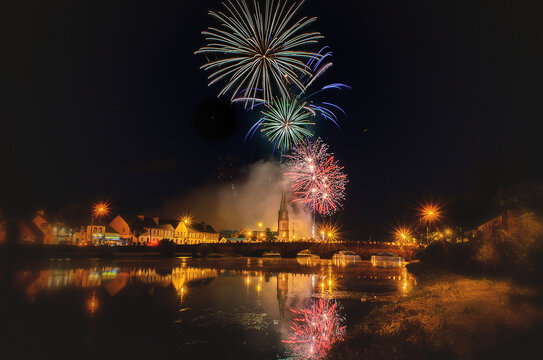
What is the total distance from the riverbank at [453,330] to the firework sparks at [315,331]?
25.7 inches

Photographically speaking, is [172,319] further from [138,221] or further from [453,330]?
[138,221]

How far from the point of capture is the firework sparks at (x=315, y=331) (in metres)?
12.3

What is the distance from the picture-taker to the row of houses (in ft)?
248

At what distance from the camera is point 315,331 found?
1507cm

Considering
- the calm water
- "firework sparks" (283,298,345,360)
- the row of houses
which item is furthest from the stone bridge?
"firework sparks" (283,298,345,360)

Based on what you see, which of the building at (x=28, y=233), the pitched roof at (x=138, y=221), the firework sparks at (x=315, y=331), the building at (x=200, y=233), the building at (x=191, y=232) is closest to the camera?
the firework sparks at (x=315, y=331)

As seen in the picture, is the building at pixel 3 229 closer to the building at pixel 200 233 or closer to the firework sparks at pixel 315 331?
the building at pixel 200 233

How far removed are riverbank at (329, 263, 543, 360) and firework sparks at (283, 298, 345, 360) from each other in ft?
2.14

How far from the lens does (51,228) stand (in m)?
86.4

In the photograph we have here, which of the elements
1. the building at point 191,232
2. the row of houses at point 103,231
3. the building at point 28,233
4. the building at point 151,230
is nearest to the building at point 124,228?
the row of houses at point 103,231

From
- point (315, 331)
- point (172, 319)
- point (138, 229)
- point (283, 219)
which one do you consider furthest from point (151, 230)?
point (315, 331)

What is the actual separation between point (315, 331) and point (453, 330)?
5740mm

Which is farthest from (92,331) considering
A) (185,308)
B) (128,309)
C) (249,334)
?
(249,334)

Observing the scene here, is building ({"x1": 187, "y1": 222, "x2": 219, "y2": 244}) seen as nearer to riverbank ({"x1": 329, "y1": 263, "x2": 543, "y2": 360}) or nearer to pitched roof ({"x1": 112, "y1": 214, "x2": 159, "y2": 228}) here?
pitched roof ({"x1": 112, "y1": 214, "x2": 159, "y2": 228})
